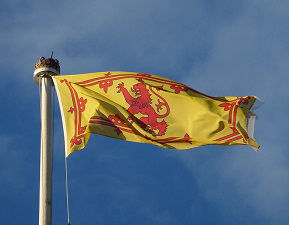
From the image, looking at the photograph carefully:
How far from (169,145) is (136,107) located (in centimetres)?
184

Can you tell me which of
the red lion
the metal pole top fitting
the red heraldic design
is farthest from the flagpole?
the red lion

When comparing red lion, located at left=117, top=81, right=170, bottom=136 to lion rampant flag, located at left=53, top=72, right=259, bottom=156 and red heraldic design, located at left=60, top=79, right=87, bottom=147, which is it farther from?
red heraldic design, located at left=60, top=79, right=87, bottom=147

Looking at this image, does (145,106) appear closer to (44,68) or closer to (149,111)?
(149,111)

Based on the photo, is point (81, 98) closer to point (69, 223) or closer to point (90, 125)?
point (90, 125)

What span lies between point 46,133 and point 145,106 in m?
4.15

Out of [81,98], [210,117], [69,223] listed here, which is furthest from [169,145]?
[69,223]

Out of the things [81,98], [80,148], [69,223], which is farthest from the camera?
[81,98]

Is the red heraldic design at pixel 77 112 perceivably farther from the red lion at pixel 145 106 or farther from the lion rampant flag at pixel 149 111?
the red lion at pixel 145 106

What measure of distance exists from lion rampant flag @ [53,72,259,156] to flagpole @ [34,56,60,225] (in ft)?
1.32

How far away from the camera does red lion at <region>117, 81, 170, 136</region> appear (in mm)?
21031

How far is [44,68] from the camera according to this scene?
2072cm

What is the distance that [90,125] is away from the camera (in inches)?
764

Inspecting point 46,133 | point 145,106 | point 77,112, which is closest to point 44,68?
point 77,112

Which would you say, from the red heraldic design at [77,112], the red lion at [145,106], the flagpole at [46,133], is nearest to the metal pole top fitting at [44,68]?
the flagpole at [46,133]
